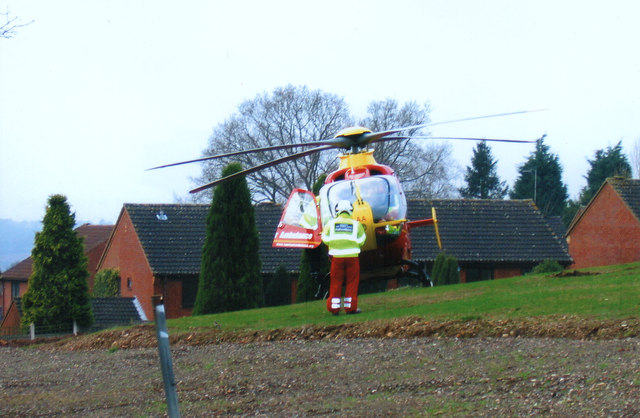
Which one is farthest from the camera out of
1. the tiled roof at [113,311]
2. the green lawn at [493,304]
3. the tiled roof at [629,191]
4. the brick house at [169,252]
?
the tiled roof at [629,191]

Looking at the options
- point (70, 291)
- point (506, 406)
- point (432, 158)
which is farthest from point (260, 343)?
point (432, 158)

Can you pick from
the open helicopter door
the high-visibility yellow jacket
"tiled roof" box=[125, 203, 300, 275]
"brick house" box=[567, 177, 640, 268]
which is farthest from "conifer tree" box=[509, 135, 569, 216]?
the high-visibility yellow jacket

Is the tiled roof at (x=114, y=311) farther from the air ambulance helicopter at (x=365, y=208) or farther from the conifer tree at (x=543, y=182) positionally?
the conifer tree at (x=543, y=182)

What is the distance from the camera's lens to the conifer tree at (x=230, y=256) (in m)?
26.8

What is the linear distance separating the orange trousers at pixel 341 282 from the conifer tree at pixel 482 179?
203 feet

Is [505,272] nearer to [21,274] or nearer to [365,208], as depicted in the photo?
[365,208]

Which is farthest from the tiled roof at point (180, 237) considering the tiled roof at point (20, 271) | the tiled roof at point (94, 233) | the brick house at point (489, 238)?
the tiled roof at point (94, 233)

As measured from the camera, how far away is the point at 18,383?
11.2 meters

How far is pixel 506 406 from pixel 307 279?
21855 millimetres

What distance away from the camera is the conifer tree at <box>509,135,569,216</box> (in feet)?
244

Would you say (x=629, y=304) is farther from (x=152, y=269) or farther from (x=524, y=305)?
(x=152, y=269)

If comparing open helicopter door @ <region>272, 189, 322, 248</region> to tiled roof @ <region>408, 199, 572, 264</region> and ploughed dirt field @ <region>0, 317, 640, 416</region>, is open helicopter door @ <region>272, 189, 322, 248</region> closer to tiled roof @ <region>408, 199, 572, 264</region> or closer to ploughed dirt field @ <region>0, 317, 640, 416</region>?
ploughed dirt field @ <region>0, 317, 640, 416</region>

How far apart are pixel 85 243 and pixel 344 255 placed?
4548 cm

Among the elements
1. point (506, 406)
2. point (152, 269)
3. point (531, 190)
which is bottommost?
point (506, 406)
